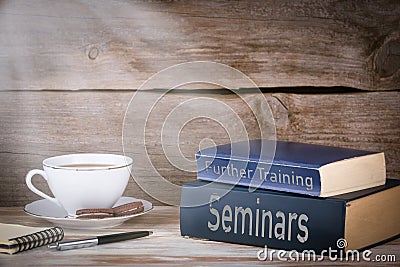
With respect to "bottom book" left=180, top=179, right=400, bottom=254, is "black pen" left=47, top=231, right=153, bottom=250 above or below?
below

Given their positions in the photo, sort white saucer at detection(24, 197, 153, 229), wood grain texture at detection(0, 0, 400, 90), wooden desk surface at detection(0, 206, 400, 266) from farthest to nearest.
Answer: wood grain texture at detection(0, 0, 400, 90), white saucer at detection(24, 197, 153, 229), wooden desk surface at detection(0, 206, 400, 266)

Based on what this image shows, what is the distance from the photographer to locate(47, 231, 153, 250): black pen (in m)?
1.22

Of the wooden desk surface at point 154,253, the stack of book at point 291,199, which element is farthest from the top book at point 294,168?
the wooden desk surface at point 154,253

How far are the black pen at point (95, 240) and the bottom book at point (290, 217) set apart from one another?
0.09 m

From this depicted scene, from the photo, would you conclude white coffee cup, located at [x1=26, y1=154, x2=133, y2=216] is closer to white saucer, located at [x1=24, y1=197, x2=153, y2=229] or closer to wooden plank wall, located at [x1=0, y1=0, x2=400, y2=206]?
white saucer, located at [x1=24, y1=197, x2=153, y2=229]

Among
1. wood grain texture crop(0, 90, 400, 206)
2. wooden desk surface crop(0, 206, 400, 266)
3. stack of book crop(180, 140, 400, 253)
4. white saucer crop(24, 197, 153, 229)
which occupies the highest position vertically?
wood grain texture crop(0, 90, 400, 206)

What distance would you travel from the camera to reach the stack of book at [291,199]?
1.21 metres

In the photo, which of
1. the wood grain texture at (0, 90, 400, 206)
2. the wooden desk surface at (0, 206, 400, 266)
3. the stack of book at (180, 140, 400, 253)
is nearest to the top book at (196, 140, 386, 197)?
the stack of book at (180, 140, 400, 253)

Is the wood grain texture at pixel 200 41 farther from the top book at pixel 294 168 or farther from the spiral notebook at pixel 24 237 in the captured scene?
the spiral notebook at pixel 24 237

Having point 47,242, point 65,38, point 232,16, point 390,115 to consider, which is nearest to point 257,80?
point 232,16

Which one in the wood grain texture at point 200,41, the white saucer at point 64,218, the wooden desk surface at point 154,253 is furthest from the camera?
the wood grain texture at point 200,41

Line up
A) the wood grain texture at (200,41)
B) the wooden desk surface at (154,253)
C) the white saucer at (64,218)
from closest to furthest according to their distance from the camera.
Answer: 1. the wooden desk surface at (154,253)
2. the white saucer at (64,218)
3. the wood grain texture at (200,41)

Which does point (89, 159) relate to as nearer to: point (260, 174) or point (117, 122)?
point (117, 122)

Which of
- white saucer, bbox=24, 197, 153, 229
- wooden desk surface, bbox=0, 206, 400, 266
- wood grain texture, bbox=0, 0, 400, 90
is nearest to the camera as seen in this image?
wooden desk surface, bbox=0, 206, 400, 266
